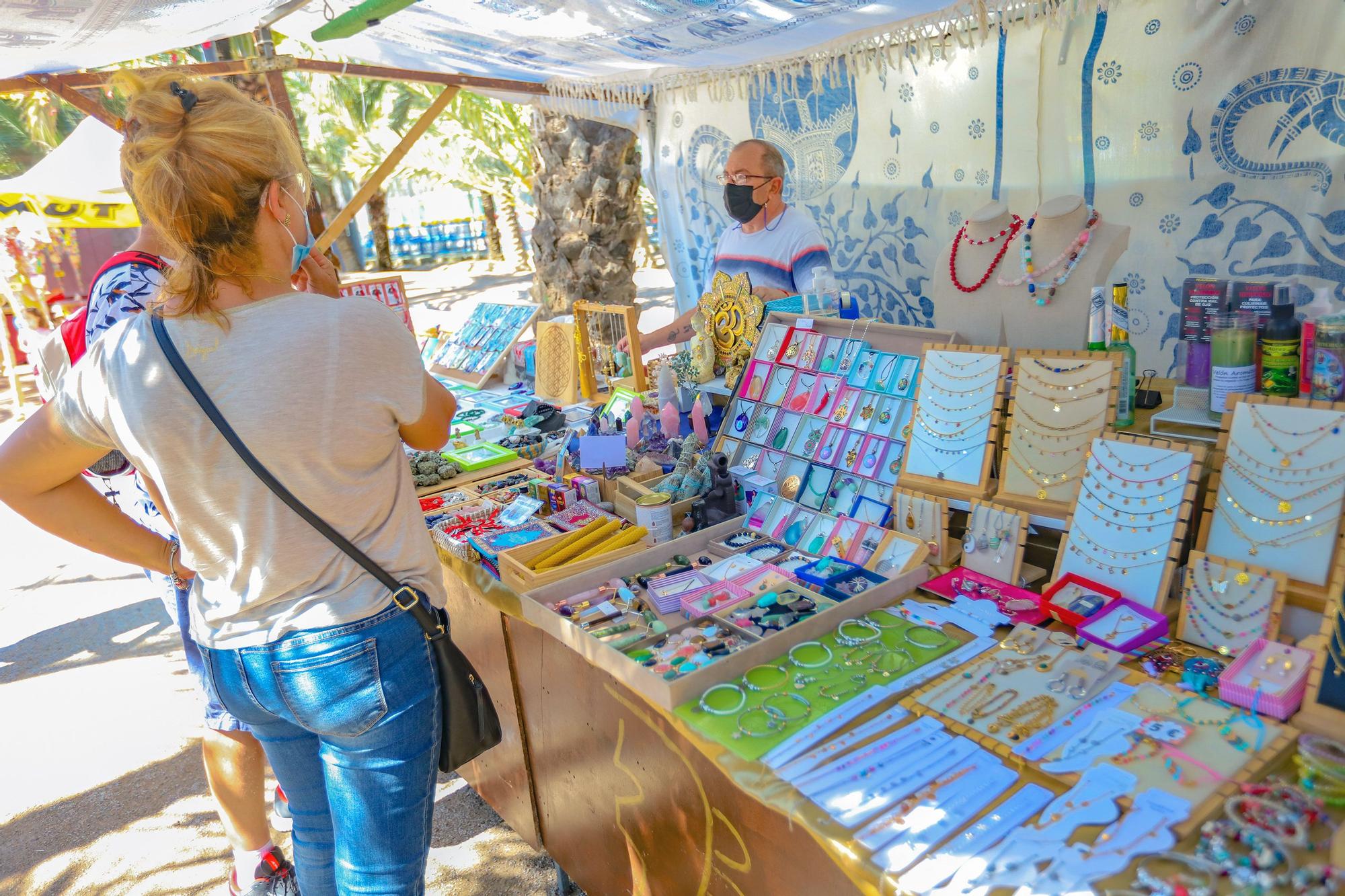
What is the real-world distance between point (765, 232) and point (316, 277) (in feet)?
8.62

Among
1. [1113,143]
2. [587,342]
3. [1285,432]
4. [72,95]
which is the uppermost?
[72,95]

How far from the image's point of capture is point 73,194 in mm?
11172

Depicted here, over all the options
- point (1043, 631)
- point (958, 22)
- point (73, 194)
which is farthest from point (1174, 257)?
point (73, 194)

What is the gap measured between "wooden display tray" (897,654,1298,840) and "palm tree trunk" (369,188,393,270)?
2027cm

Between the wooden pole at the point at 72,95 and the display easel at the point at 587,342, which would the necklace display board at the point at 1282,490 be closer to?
the display easel at the point at 587,342

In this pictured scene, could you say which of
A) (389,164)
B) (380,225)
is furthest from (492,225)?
(389,164)

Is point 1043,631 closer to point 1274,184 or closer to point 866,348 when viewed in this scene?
point 866,348

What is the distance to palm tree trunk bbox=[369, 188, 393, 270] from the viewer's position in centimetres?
1989

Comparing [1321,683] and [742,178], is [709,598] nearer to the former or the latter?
[1321,683]

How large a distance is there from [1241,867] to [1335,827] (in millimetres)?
184

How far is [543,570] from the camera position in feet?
7.18

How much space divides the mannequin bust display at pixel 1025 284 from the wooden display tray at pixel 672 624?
0.87 m

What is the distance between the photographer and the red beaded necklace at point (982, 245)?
2477 millimetres

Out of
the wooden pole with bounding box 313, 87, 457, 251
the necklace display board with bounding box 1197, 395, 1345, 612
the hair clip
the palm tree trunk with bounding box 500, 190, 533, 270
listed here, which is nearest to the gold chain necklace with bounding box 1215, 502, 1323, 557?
the necklace display board with bounding box 1197, 395, 1345, 612
